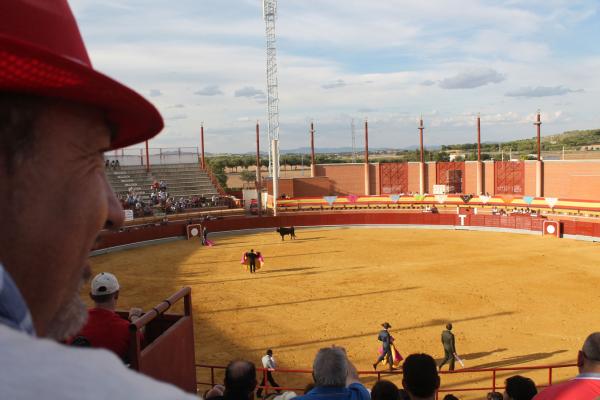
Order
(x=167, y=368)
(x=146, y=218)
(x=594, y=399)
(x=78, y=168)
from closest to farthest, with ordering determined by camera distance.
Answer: (x=78, y=168) < (x=594, y=399) < (x=167, y=368) < (x=146, y=218)

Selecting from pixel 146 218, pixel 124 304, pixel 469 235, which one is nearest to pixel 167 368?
pixel 124 304

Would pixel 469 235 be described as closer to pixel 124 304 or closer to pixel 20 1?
pixel 124 304

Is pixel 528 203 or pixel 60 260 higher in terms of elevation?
pixel 60 260

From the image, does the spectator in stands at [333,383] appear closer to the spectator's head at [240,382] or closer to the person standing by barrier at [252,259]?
the spectator's head at [240,382]

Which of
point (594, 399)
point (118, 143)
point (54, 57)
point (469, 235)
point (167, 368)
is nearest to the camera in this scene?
point (54, 57)

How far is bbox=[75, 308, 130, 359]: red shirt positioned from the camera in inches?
158

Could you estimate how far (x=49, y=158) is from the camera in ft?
2.91

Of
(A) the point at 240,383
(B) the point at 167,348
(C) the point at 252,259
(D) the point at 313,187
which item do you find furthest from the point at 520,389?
(D) the point at 313,187

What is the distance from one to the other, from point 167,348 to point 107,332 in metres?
0.70

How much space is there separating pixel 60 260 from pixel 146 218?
3873 cm

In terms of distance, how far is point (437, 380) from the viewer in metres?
4.30

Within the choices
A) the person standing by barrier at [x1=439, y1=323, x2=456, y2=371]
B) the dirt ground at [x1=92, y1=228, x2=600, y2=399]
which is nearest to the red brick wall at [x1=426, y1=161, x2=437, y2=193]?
the dirt ground at [x1=92, y1=228, x2=600, y2=399]

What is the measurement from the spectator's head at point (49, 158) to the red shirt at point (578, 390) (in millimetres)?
4333

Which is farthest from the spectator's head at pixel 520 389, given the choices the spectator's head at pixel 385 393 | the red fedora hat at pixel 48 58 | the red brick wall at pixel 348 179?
the red brick wall at pixel 348 179
